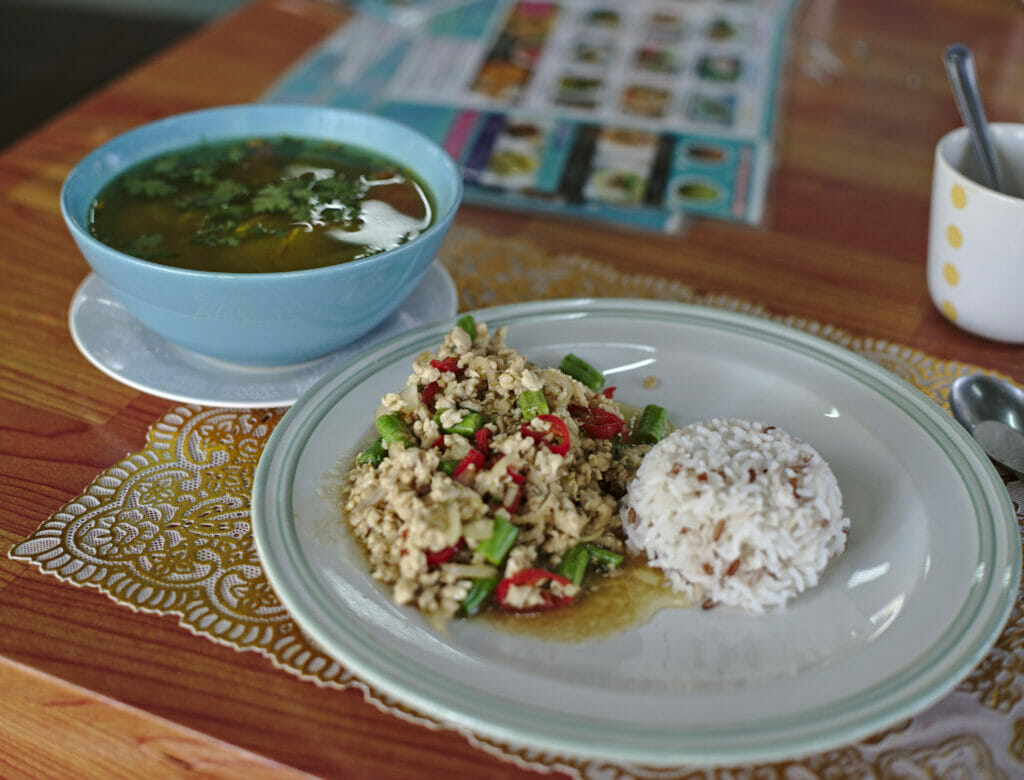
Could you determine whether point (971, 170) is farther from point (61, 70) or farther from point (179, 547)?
point (61, 70)

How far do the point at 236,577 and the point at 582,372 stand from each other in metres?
0.54

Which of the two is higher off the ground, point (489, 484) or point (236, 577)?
point (489, 484)

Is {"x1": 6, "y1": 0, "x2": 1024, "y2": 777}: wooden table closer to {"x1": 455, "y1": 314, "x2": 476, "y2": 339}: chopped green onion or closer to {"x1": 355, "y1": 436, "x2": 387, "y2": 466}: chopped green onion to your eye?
{"x1": 355, "y1": 436, "x2": 387, "y2": 466}: chopped green onion

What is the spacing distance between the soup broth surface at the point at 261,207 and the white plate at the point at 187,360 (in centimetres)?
15

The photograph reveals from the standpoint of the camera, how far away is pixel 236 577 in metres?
1.07

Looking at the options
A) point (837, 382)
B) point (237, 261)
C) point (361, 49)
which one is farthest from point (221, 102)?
point (837, 382)

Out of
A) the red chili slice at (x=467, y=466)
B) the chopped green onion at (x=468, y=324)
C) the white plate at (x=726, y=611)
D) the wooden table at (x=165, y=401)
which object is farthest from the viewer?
the chopped green onion at (x=468, y=324)

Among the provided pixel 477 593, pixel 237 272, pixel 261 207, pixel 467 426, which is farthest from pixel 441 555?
pixel 261 207

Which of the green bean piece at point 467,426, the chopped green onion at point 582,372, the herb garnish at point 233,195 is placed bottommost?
the chopped green onion at point 582,372

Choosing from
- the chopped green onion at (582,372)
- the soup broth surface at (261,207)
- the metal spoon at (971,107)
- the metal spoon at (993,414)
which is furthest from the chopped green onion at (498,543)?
the metal spoon at (971,107)

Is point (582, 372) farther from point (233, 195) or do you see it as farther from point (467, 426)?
point (233, 195)

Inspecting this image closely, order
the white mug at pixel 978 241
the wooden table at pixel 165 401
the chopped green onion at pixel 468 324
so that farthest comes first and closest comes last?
1. the white mug at pixel 978 241
2. the chopped green onion at pixel 468 324
3. the wooden table at pixel 165 401

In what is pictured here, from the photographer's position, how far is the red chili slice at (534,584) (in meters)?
1.00

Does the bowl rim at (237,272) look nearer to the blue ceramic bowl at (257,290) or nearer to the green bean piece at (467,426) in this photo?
the blue ceramic bowl at (257,290)
